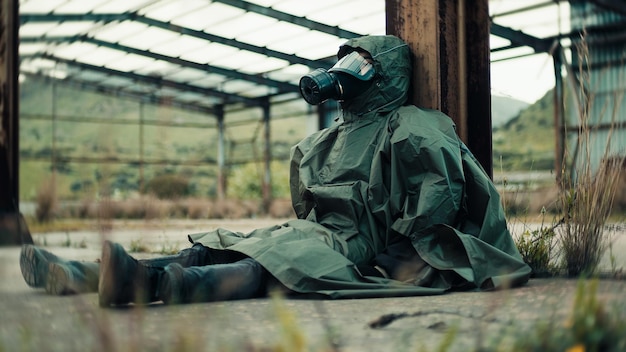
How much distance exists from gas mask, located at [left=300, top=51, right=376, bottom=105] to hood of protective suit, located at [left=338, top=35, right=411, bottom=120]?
40 mm

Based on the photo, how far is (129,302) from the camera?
7.04 ft

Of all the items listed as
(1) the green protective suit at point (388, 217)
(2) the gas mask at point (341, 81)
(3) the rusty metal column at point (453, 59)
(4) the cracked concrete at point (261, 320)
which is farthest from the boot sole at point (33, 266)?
(3) the rusty metal column at point (453, 59)

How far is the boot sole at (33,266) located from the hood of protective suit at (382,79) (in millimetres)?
1494

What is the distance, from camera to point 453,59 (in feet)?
11.4

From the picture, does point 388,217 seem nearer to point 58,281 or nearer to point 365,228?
point 365,228

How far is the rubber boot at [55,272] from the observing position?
7.00 feet

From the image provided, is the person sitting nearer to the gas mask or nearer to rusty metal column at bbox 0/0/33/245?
the gas mask

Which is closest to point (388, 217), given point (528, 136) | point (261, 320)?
point (261, 320)

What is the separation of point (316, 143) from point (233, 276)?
1.04 meters

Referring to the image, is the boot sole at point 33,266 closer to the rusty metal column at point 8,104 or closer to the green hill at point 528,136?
the rusty metal column at point 8,104

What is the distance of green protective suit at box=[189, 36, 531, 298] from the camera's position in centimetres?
249

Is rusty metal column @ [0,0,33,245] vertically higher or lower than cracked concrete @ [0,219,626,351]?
higher

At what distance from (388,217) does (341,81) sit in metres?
0.67

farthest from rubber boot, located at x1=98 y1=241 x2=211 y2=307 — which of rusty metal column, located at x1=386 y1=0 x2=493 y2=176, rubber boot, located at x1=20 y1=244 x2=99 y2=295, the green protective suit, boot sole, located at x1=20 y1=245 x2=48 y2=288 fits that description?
rusty metal column, located at x1=386 y1=0 x2=493 y2=176
